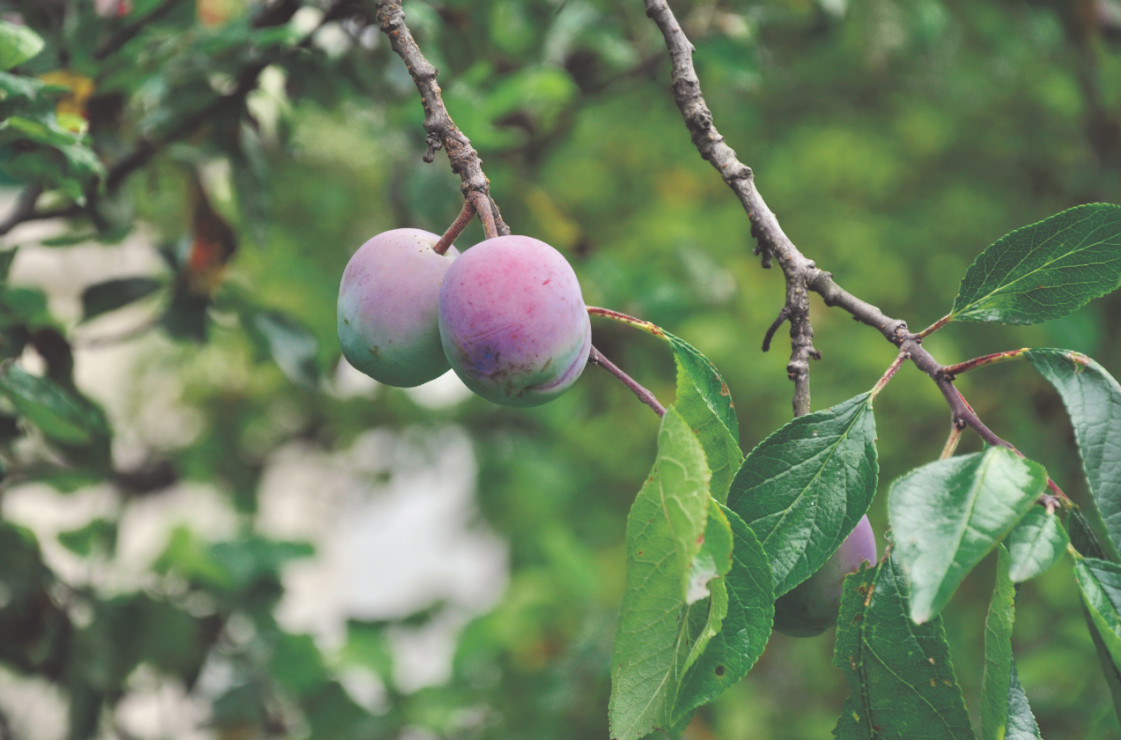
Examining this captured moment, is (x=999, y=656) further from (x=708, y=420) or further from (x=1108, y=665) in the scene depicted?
(x=708, y=420)

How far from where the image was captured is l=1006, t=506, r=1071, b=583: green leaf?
1.42 feet

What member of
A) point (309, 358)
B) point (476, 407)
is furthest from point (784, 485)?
point (476, 407)

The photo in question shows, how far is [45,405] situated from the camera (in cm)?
78

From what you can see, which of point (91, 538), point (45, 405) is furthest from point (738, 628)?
point (91, 538)

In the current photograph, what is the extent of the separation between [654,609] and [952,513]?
0.16m

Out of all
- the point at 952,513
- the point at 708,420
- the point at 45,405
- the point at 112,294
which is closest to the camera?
the point at 952,513

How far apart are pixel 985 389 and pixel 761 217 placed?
6.08 feet

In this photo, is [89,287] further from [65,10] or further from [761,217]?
[761,217]

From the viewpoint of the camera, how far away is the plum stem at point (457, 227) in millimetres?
500

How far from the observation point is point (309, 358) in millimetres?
1104

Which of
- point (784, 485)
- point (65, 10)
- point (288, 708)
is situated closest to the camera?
point (784, 485)

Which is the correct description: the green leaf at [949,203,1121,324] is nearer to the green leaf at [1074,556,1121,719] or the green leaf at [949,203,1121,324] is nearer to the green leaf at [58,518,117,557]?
the green leaf at [1074,556,1121,719]

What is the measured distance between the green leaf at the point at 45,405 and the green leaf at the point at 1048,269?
74 centimetres

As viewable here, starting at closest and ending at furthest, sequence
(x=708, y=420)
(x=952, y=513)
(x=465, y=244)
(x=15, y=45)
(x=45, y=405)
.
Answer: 1. (x=952, y=513)
2. (x=708, y=420)
3. (x=15, y=45)
4. (x=45, y=405)
5. (x=465, y=244)
